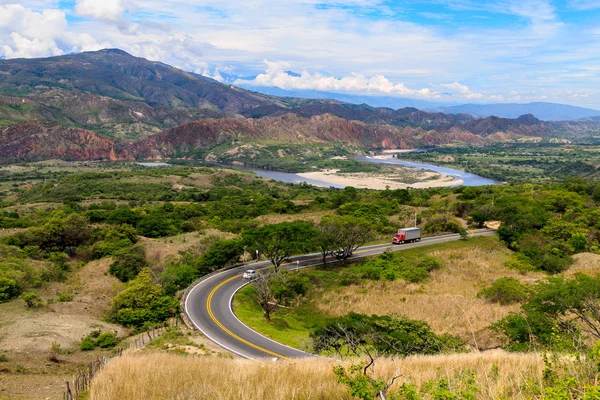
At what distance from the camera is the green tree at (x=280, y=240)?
35281mm

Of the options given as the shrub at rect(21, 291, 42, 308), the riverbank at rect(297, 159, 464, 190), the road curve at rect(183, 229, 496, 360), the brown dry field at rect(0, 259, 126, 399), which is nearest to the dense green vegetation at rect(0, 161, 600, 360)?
the road curve at rect(183, 229, 496, 360)

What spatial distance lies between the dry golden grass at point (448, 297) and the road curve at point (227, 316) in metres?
7.44

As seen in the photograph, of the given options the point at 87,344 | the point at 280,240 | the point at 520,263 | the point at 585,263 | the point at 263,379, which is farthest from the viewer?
the point at 520,263

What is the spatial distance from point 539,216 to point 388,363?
156 feet

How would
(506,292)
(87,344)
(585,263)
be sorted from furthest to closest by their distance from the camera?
(585,263) < (506,292) < (87,344)

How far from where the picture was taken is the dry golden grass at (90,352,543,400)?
586 cm

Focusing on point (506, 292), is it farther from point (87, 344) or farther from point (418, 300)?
point (87, 344)

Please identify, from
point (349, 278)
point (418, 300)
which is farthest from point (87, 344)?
point (418, 300)

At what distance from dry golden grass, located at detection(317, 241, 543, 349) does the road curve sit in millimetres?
7441

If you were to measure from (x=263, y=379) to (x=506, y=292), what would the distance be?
1023 inches

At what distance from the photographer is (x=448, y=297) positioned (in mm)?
28656

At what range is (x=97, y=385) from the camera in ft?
22.7

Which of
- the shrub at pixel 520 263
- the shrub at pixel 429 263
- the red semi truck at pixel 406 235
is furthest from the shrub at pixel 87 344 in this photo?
the shrub at pixel 520 263

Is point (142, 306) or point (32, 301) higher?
point (32, 301)
